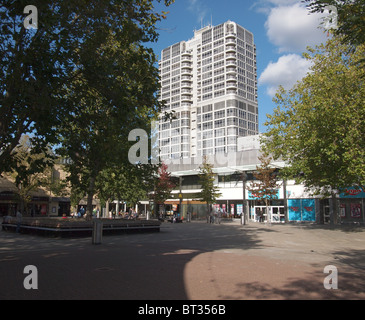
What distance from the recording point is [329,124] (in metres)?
22.5

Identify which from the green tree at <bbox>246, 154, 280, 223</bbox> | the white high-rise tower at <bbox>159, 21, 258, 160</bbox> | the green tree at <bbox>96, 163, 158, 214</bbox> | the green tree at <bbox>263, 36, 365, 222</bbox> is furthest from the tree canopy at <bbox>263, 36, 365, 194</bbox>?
the white high-rise tower at <bbox>159, 21, 258, 160</bbox>

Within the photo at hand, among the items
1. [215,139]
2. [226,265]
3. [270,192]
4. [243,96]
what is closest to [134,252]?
[226,265]

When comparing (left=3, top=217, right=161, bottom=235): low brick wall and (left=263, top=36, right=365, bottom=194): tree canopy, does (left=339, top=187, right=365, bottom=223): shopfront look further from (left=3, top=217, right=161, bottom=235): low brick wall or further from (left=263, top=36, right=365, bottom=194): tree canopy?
(left=3, top=217, right=161, bottom=235): low brick wall

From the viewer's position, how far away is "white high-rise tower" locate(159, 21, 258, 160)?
105062 mm

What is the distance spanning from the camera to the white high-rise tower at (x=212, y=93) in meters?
105

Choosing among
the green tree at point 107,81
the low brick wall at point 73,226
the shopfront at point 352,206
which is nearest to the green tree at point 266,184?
the shopfront at point 352,206

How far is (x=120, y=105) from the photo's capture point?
10.3 metres

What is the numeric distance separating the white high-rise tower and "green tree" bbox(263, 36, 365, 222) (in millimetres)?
73297

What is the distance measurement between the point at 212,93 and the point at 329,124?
93194mm

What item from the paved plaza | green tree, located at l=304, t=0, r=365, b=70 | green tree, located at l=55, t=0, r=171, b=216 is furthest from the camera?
green tree, located at l=55, t=0, r=171, b=216

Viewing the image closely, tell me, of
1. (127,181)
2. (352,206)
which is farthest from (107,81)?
(352,206)

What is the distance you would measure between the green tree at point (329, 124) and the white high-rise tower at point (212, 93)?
73297 mm
